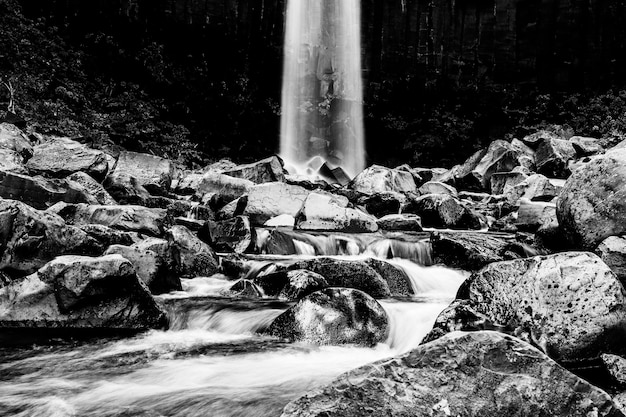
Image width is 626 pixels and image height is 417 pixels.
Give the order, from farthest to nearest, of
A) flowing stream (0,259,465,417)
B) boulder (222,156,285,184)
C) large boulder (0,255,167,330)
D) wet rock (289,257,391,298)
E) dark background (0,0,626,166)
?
1. dark background (0,0,626,166)
2. boulder (222,156,285,184)
3. wet rock (289,257,391,298)
4. large boulder (0,255,167,330)
5. flowing stream (0,259,465,417)

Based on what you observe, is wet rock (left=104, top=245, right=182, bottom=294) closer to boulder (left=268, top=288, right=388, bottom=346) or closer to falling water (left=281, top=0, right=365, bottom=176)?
boulder (left=268, top=288, right=388, bottom=346)

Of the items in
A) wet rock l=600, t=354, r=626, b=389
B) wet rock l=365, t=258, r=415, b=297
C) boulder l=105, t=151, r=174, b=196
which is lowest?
wet rock l=600, t=354, r=626, b=389

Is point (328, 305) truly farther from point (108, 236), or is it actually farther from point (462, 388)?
point (108, 236)

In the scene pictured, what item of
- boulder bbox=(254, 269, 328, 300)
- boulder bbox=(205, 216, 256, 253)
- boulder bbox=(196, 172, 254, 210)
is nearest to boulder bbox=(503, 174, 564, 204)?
boulder bbox=(196, 172, 254, 210)

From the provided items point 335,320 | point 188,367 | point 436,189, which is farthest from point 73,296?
point 436,189

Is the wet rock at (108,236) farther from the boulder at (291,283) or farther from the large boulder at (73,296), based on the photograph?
the boulder at (291,283)

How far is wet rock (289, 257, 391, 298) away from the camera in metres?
4.82

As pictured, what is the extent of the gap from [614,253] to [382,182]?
8.12 meters

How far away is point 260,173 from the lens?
40.9ft

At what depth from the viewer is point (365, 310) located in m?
3.66

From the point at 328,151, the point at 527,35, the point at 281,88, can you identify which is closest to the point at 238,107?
the point at 281,88

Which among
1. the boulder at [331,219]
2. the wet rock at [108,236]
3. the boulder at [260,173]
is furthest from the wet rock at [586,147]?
the wet rock at [108,236]

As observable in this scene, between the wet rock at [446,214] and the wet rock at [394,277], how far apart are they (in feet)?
14.2

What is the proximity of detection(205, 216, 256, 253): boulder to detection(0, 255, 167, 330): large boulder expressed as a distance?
283cm
